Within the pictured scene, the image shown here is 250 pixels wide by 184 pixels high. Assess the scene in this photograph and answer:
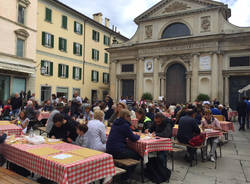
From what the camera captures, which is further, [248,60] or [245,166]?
[248,60]

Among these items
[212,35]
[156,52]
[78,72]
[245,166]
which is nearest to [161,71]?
[156,52]

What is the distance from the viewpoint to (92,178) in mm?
3324

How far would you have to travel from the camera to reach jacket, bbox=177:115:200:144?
20.0ft

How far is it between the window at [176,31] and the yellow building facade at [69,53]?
11.2 meters

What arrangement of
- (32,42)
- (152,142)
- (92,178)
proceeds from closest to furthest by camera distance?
(92,178) < (152,142) < (32,42)

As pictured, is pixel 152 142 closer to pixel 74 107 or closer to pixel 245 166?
pixel 245 166

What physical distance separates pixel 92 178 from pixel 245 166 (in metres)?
4.74

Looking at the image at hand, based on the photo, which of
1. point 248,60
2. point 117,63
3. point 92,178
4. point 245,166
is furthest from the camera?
point 117,63

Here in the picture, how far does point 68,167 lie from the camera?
300 centimetres

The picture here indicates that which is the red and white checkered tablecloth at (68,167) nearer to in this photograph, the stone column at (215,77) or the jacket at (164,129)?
the jacket at (164,129)

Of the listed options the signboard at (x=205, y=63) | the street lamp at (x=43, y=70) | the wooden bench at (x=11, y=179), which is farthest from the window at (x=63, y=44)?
the wooden bench at (x=11, y=179)

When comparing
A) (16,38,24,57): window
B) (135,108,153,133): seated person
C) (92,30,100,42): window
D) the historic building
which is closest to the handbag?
(135,108,153,133): seated person

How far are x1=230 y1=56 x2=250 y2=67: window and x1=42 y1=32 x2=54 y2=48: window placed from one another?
1909 cm

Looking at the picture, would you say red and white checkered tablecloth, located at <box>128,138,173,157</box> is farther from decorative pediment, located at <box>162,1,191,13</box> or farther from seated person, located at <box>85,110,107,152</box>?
decorative pediment, located at <box>162,1,191,13</box>
